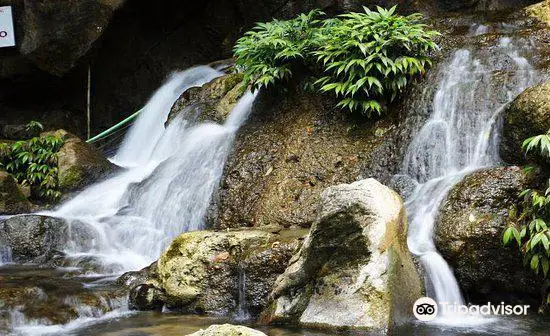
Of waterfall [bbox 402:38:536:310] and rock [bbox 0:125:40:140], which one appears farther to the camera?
rock [bbox 0:125:40:140]

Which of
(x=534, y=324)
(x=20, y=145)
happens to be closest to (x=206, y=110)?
(x=20, y=145)

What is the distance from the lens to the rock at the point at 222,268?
6363 millimetres

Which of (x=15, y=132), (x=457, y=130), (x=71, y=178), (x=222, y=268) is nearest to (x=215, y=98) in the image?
(x=71, y=178)

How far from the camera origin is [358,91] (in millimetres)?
9062

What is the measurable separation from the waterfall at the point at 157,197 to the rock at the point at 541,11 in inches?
205

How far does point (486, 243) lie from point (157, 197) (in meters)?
5.51

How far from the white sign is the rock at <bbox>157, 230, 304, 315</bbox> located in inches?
394

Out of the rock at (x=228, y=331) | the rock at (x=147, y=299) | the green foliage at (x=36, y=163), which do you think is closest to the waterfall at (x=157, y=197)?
the green foliage at (x=36, y=163)

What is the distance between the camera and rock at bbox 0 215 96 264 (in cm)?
919

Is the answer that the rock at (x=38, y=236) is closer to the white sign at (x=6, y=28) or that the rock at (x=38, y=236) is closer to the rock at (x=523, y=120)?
the rock at (x=523, y=120)

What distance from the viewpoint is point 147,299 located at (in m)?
6.72

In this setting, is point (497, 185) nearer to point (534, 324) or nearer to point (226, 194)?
point (534, 324)

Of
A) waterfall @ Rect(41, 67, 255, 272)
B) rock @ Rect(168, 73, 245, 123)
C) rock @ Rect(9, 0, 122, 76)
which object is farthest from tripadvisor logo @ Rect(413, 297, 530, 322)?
rock @ Rect(9, 0, 122, 76)

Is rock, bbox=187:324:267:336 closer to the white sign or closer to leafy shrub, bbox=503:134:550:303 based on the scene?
leafy shrub, bbox=503:134:550:303
